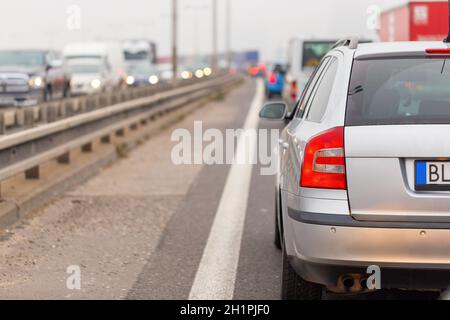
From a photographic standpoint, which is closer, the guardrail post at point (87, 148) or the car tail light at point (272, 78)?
the guardrail post at point (87, 148)

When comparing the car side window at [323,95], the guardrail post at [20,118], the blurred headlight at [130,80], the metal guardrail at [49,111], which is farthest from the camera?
the blurred headlight at [130,80]

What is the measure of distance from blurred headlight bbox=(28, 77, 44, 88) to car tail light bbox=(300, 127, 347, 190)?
26305mm

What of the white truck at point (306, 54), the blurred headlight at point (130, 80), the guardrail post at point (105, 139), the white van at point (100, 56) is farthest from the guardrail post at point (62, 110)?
the blurred headlight at point (130, 80)

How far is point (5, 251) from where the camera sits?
719cm

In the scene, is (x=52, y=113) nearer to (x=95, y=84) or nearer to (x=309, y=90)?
(x=309, y=90)

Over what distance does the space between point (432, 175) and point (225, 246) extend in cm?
320

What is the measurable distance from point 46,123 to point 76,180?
92 cm

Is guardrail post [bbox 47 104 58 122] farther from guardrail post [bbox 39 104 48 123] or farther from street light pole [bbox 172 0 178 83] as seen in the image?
street light pole [bbox 172 0 178 83]

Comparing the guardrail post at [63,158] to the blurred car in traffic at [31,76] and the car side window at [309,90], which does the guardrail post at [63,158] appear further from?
the blurred car in traffic at [31,76]

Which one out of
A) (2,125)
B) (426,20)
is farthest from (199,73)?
(2,125)

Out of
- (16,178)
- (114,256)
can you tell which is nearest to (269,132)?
(16,178)

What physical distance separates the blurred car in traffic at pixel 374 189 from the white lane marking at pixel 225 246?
1.16 meters

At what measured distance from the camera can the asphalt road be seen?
6086mm

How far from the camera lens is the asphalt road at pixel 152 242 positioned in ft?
20.0
